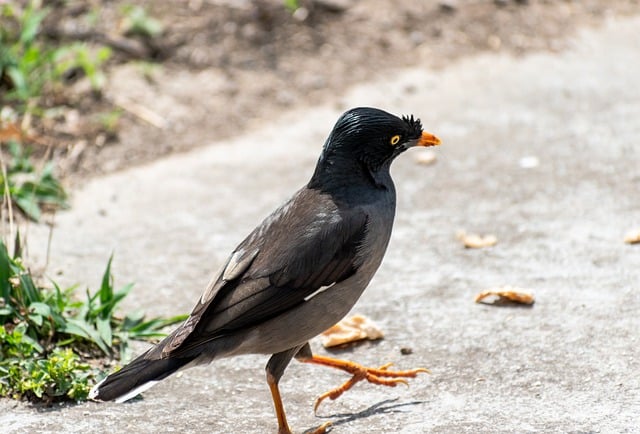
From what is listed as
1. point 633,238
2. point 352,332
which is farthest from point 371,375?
point 633,238

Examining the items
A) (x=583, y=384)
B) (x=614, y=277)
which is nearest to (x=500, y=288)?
(x=614, y=277)

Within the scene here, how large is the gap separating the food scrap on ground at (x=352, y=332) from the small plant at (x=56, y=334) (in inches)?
29.5

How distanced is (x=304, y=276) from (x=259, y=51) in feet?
14.8

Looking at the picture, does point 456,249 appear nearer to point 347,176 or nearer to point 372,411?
point 347,176

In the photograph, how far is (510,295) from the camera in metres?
5.29

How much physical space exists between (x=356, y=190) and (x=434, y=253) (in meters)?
1.46

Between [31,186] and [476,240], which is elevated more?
[31,186]

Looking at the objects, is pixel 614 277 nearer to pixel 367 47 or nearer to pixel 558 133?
pixel 558 133

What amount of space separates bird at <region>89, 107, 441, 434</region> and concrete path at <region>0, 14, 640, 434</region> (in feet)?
1.07

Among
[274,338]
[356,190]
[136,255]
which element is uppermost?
[356,190]

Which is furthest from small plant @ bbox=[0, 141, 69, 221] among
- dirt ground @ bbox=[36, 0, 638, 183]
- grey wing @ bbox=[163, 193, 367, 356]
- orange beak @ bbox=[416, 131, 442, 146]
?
orange beak @ bbox=[416, 131, 442, 146]

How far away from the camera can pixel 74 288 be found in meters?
5.28

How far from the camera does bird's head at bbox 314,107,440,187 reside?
468 cm

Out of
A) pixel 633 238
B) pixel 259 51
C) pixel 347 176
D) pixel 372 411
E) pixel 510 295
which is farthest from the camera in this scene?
pixel 259 51
